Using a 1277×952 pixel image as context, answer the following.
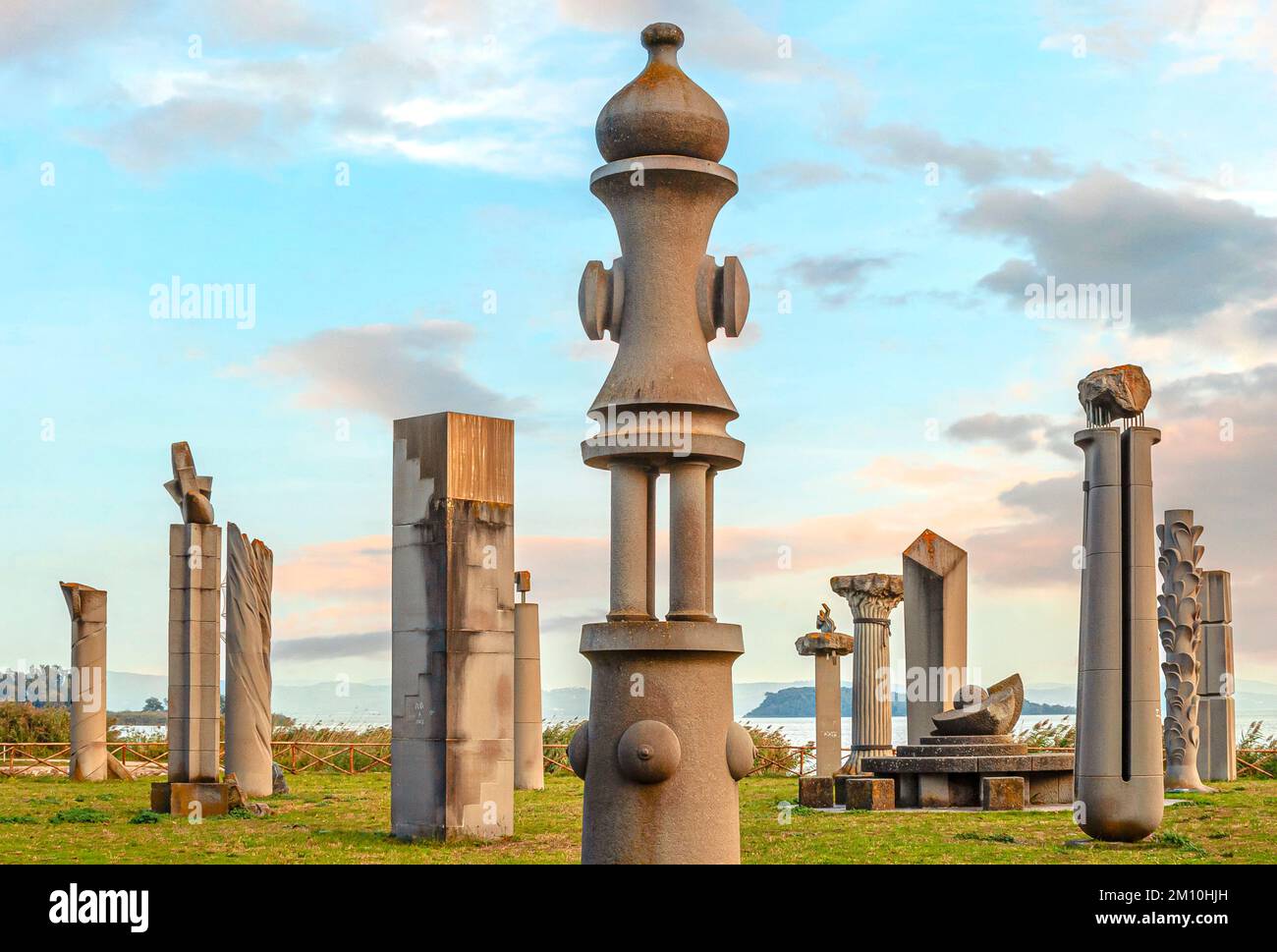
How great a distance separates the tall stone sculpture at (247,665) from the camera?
79.8 feet

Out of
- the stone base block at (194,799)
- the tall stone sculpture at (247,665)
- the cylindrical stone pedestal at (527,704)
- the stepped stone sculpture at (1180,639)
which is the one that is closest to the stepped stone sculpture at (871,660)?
the stepped stone sculpture at (1180,639)

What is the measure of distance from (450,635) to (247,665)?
28.6 ft

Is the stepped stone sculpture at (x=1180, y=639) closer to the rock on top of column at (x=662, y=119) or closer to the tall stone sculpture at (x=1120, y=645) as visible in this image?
the tall stone sculpture at (x=1120, y=645)

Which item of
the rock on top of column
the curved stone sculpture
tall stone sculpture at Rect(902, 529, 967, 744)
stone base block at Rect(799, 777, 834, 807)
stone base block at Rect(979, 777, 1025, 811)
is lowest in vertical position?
stone base block at Rect(799, 777, 834, 807)

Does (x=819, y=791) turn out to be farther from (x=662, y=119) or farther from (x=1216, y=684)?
(x=662, y=119)

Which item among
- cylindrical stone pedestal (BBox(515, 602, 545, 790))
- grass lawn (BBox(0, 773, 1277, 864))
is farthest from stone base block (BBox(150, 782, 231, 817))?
cylindrical stone pedestal (BBox(515, 602, 545, 790))

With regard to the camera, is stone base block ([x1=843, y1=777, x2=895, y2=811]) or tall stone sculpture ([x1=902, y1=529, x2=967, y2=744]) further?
tall stone sculpture ([x1=902, y1=529, x2=967, y2=744])

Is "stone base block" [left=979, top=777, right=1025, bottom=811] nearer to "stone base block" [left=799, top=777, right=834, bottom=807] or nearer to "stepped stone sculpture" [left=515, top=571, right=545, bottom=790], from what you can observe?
"stone base block" [left=799, top=777, right=834, bottom=807]

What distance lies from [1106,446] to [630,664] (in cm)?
728

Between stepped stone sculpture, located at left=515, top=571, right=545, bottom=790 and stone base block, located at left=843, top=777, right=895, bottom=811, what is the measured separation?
27.5ft

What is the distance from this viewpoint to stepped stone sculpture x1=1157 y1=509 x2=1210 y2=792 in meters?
26.1
